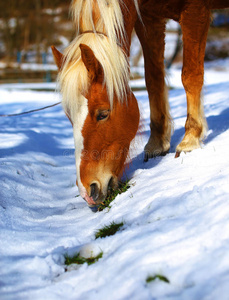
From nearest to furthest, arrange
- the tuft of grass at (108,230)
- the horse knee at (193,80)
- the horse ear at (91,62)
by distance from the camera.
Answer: the tuft of grass at (108,230) → the horse ear at (91,62) → the horse knee at (193,80)

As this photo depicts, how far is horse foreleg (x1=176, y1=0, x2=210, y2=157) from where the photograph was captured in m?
2.68

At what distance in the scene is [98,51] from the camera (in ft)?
7.00

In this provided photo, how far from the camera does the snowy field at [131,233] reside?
1307 mm

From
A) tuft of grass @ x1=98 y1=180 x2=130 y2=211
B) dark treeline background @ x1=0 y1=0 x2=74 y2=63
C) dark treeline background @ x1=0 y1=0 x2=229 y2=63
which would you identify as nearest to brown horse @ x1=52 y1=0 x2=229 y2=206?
tuft of grass @ x1=98 y1=180 x2=130 y2=211

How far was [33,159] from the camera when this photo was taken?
354cm

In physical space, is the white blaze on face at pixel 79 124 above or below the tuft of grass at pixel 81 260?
above

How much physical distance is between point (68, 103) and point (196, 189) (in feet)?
3.30

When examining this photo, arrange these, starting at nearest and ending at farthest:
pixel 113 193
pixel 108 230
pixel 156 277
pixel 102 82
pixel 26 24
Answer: pixel 156 277 → pixel 108 230 → pixel 102 82 → pixel 113 193 → pixel 26 24

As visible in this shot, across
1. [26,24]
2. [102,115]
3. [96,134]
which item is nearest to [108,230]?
[96,134]

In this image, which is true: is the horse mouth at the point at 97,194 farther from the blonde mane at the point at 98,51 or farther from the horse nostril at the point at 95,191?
the blonde mane at the point at 98,51

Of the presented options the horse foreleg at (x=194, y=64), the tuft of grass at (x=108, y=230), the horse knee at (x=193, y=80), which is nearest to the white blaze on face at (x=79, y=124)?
the tuft of grass at (x=108, y=230)

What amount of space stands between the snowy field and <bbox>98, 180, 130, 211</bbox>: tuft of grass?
66 mm

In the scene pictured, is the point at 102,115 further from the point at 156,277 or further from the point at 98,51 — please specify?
the point at 156,277

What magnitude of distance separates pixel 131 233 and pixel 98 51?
1219 mm
